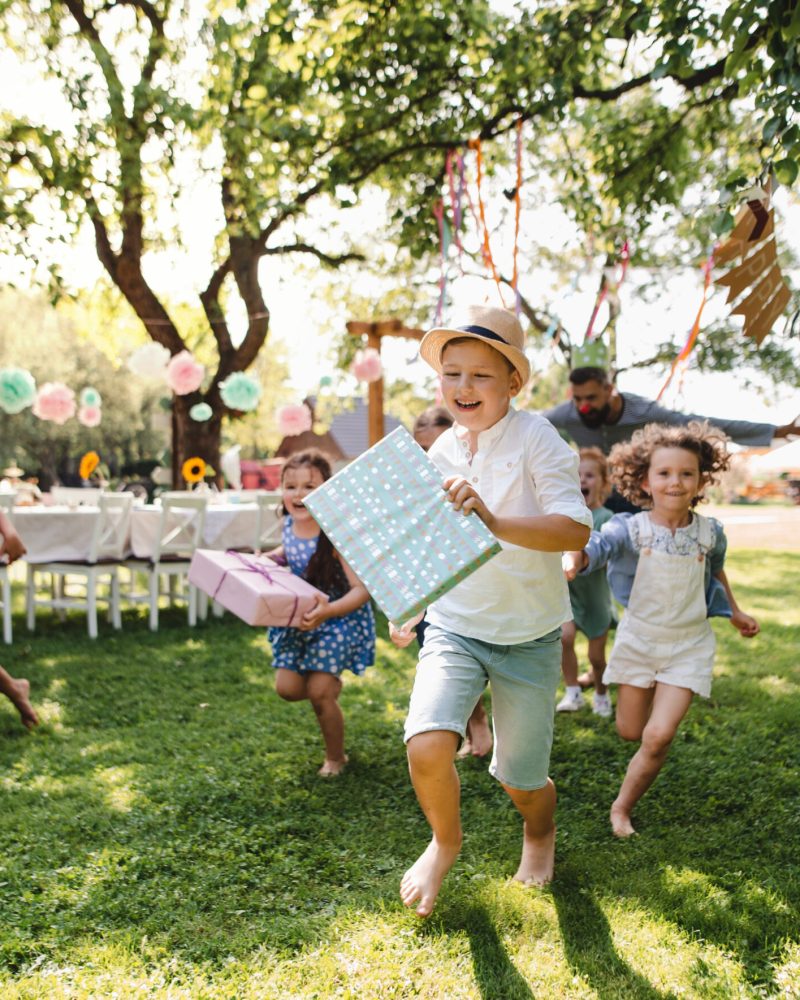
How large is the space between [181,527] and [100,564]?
82 centimetres

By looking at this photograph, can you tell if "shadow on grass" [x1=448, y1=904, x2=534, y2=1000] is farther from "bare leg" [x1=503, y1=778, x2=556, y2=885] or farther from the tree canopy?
the tree canopy

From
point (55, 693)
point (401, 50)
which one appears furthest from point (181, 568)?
point (401, 50)

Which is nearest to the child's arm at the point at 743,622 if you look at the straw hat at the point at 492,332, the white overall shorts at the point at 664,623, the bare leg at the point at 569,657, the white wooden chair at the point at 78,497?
the white overall shorts at the point at 664,623

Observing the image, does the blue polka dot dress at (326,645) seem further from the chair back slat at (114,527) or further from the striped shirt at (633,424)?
the chair back slat at (114,527)

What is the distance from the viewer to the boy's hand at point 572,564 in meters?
2.91

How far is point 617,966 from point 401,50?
6.56 meters

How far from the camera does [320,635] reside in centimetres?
399

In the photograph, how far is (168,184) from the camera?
11289mm

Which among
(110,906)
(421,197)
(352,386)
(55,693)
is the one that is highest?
(421,197)

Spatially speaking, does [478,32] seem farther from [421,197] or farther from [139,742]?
[139,742]

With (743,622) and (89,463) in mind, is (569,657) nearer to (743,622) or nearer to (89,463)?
(743,622)

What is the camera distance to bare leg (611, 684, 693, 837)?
3.23m

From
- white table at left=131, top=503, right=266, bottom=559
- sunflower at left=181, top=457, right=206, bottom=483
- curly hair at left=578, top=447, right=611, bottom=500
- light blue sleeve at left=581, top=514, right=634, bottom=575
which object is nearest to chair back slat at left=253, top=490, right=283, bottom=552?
white table at left=131, top=503, right=266, bottom=559

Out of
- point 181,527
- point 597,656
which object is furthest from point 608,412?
point 181,527
